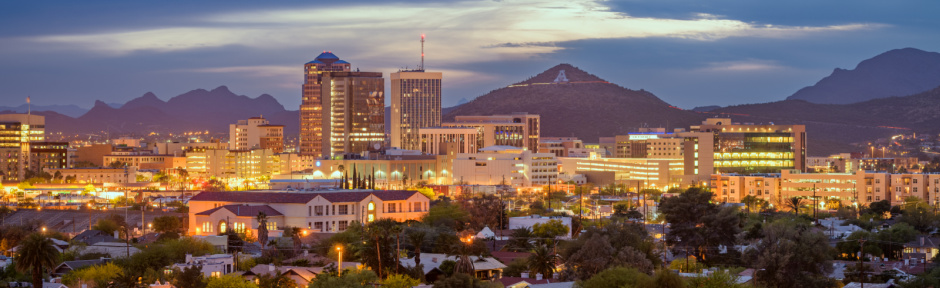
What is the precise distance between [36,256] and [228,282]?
8.53 meters

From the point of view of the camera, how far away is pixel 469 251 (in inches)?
2170

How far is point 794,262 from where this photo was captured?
51.3 metres

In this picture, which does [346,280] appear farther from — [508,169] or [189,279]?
[508,169]

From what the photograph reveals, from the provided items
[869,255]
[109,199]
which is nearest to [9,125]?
[109,199]

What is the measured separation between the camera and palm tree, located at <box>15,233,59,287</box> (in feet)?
154

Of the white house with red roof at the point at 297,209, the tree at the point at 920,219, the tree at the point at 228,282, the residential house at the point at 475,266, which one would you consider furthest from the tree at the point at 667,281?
the tree at the point at 920,219

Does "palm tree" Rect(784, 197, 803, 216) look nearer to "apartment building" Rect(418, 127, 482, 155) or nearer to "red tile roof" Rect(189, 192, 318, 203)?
"red tile roof" Rect(189, 192, 318, 203)

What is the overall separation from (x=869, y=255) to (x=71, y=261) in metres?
Answer: 38.9

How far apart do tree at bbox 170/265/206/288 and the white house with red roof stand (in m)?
22.7

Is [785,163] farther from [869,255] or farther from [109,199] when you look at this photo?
[869,255]

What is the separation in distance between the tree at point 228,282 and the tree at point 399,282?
4.79 m

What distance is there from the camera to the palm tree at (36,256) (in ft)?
154

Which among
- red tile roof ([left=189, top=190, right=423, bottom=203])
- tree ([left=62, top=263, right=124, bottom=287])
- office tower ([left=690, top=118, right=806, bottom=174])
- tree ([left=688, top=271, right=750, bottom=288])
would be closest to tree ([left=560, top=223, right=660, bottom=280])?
tree ([left=688, top=271, right=750, bottom=288])

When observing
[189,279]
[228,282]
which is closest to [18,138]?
[189,279]
